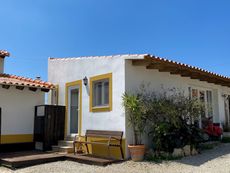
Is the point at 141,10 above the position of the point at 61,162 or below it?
above

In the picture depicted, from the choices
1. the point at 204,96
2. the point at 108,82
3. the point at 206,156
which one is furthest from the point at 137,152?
the point at 204,96

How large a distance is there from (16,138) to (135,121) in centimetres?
568

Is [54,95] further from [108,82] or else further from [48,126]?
[108,82]

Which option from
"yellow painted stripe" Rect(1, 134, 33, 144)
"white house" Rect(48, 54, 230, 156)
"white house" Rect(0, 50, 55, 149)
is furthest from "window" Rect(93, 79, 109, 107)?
"yellow painted stripe" Rect(1, 134, 33, 144)

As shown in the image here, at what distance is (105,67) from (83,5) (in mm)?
4193

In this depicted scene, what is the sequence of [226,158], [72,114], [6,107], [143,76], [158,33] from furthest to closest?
[158,33] → [72,114] → [6,107] → [143,76] → [226,158]

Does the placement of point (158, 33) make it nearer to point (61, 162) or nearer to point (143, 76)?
point (143, 76)

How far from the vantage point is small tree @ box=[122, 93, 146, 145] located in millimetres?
10477

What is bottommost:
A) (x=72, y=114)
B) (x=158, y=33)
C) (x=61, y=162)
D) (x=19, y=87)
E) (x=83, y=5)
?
(x=61, y=162)

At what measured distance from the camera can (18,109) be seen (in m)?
13.2

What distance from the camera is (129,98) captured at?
416 inches

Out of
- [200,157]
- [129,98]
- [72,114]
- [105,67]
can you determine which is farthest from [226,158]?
[72,114]

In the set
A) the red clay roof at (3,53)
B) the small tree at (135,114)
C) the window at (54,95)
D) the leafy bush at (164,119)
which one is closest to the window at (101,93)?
the small tree at (135,114)

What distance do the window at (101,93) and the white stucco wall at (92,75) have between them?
0.60 ft
